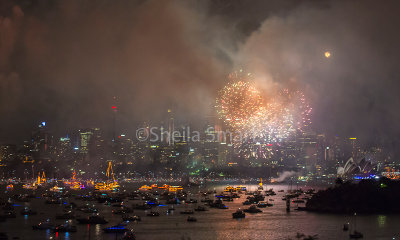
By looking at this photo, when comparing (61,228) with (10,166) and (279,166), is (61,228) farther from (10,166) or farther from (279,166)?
(10,166)

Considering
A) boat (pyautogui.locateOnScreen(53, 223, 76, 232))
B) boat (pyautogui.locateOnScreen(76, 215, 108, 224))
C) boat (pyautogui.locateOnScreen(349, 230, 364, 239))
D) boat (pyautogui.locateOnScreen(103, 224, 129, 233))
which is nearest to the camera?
boat (pyautogui.locateOnScreen(349, 230, 364, 239))

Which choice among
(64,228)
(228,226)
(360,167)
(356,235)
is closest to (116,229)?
(64,228)

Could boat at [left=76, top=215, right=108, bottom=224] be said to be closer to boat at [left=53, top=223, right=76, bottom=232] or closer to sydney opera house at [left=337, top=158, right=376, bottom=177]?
boat at [left=53, top=223, right=76, bottom=232]

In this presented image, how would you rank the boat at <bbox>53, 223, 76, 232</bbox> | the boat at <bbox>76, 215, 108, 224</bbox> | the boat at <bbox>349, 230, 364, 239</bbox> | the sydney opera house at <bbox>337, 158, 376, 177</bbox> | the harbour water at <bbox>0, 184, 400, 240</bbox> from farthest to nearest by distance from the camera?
the sydney opera house at <bbox>337, 158, 376, 177</bbox> < the boat at <bbox>76, 215, 108, 224</bbox> < the boat at <bbox>53, 223, 76, 232</bbox> < the harbour water at <bbox>0, 184, 400, 240</bbox> < the boat at <bbox>349, 230, 364, 239</bbox>

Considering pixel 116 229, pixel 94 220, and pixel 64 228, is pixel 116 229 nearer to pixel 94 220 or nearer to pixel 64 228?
pixel 64 228

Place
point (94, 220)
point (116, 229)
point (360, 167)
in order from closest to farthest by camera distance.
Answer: point (116, 229) → point (94, 220) → point (360, 167)

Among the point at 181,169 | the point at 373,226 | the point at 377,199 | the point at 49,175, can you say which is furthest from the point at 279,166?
the point at 373,226

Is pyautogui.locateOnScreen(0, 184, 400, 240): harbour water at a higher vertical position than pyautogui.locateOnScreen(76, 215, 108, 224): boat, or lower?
lower

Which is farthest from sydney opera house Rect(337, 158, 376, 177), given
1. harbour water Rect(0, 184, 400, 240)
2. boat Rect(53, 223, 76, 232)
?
boat Rect(53, 223, 76, 232)

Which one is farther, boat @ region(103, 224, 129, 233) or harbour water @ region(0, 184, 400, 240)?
boat @ region(103, 224, 129, 233)
